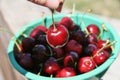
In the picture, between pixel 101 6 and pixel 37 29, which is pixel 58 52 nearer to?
pixel 37 29

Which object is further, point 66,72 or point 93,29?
point 93,29

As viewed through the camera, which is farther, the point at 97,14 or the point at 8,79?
the point at 97,14

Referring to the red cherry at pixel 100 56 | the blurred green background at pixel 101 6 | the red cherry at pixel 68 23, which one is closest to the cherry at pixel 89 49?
the red cherry at pixel 100 56

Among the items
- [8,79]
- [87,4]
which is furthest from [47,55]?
[87,4]

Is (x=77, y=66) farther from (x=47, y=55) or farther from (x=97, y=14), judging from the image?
(x=97, y=14)

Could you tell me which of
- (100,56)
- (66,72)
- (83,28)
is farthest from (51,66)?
(83,28)

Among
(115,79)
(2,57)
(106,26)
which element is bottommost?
(115,79)

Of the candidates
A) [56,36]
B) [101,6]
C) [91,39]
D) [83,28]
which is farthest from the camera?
[101,6]

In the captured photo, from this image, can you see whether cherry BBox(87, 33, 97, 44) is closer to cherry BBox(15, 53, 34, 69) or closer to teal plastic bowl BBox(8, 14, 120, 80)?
teal plastic bowl BBox(8, 14, 120, 80)
